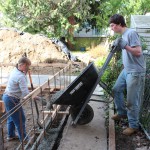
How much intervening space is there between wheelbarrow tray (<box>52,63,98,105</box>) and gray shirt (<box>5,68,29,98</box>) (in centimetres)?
63

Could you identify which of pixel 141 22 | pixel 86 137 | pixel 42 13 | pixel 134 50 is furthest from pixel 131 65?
pixel 42 13

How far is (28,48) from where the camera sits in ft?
49.0

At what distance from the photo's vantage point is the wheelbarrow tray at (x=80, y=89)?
13.1ft

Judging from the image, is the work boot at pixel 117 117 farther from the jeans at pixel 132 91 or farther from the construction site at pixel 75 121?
the jeans at pixel 132 91

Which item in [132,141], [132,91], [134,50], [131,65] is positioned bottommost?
[132,141]

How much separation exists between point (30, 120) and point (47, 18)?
14834 millimetres

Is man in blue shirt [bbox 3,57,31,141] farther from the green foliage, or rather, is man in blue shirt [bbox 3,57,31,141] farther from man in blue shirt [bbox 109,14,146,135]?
the green foliage

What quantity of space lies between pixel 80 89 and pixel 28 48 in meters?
11.3

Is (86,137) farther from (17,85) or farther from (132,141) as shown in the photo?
(17,85)

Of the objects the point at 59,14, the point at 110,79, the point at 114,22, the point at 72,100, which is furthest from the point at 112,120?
the point at 59,14

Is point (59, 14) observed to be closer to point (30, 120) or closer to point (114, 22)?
point (30, 120)

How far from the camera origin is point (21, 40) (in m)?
15.5

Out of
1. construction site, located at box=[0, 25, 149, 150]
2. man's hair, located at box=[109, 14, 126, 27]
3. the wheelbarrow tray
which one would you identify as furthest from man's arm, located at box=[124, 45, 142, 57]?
the wheelbarrow tray

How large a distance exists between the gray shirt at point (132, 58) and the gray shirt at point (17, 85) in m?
1.71
